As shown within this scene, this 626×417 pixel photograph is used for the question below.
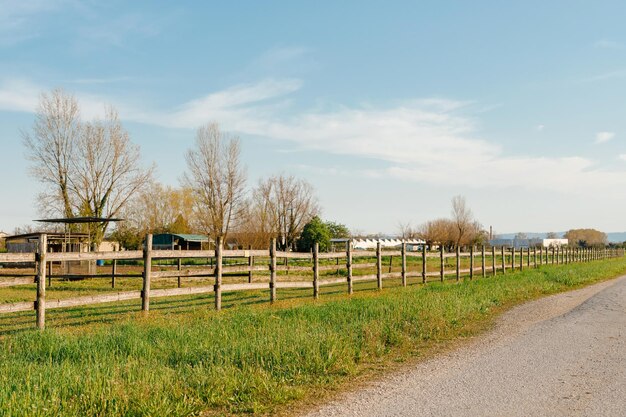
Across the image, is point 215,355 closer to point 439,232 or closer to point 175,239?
point 175,239

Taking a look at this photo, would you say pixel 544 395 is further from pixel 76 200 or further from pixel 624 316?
pixel 76 200

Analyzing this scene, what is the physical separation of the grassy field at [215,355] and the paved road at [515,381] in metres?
0.65

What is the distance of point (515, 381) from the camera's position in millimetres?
6418

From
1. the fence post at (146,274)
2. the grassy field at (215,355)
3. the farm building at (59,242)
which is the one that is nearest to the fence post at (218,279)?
the grassy field at (215,355)

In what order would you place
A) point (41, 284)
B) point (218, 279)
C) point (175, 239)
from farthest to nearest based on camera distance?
point (175, 239), point (218, 279), point (41, 284)

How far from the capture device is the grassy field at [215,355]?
5387 millimetres

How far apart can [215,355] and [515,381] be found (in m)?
3.63

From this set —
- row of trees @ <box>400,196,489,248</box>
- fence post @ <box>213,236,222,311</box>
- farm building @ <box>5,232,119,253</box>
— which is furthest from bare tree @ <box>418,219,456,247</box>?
fence post @ <box>213,236,222,311</box>

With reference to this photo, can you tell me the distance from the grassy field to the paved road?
65 centimetres

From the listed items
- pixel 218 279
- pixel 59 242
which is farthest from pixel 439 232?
pixel 218 279

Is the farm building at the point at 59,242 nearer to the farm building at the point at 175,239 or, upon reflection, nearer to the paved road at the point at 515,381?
the farm building at the point at 175,239

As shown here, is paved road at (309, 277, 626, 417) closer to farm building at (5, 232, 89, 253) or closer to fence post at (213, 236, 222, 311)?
fence post at (213, 236, 222, 311)

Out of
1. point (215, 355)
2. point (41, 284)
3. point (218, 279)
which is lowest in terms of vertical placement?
point (215, 355)

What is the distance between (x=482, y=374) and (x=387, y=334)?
2440mm
